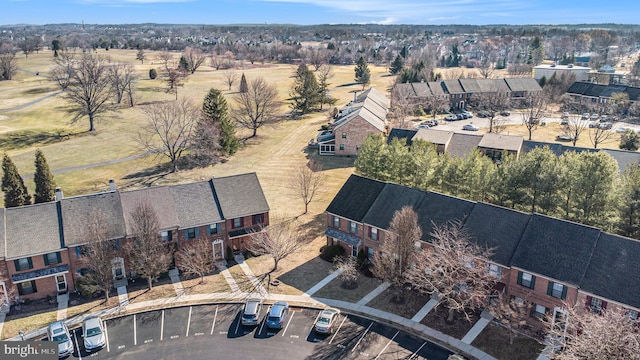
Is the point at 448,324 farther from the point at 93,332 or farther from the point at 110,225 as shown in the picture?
the point at 110,225

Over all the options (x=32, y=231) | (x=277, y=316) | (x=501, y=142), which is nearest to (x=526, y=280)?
(x=277, y=316)

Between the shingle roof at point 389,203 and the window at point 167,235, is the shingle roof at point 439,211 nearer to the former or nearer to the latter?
the shingle roof at point 389,203

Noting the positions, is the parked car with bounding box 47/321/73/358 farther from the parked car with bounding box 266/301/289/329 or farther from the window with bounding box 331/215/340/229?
the window with bounding box 331/215/340/229

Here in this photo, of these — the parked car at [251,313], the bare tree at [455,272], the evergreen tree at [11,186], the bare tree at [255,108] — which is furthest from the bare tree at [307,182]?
the evergreen tree at [11,186]

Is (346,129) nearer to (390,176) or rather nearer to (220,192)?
(390,176)

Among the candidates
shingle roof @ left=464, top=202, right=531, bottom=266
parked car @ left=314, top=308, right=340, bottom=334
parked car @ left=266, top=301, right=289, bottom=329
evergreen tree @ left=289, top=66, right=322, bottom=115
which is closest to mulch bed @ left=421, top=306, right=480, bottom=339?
shingle roof @ left=464, top=202, right=531, bottom=266

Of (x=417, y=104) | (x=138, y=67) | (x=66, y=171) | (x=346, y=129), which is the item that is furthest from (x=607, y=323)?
(x=138, y=67)

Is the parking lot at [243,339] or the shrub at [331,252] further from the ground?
the shrub at [331,252]
